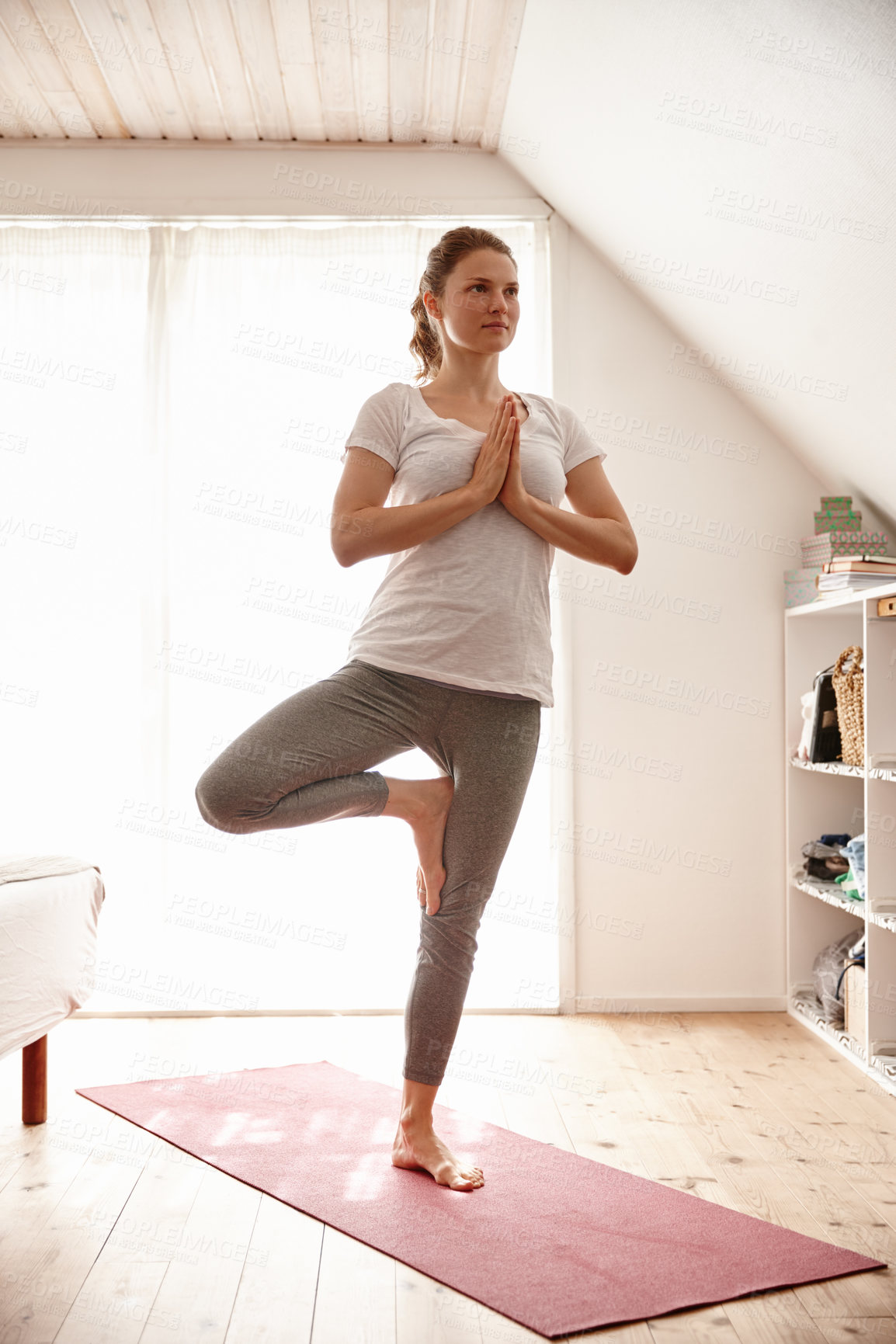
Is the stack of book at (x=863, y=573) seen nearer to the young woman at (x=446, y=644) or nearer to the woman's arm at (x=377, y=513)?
the young woman at (x=446, y=644)

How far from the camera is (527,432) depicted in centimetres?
206

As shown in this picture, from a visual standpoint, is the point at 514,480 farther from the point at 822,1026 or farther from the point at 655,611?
the point at 822,1026

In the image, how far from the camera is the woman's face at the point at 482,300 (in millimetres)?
2004

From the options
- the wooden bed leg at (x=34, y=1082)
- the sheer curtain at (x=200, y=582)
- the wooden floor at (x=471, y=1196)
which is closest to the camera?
the wooden floor at (x=471, y=1196)

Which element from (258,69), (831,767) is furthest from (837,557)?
(258,69)

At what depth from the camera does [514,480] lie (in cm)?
194

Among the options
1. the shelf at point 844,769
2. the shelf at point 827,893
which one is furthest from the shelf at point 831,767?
the shelf at point 827,893

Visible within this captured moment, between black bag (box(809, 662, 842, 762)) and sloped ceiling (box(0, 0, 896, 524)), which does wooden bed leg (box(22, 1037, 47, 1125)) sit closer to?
black bag (box(809, 662, 842, 762))

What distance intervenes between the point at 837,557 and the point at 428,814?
1.70 metres

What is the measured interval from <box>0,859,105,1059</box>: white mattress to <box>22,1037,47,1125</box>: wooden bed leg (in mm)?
130

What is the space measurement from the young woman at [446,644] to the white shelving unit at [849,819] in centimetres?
97

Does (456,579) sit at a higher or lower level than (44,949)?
higher

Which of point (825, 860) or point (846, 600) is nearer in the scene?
point (846, 600)

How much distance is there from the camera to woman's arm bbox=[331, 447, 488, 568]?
1893mm
